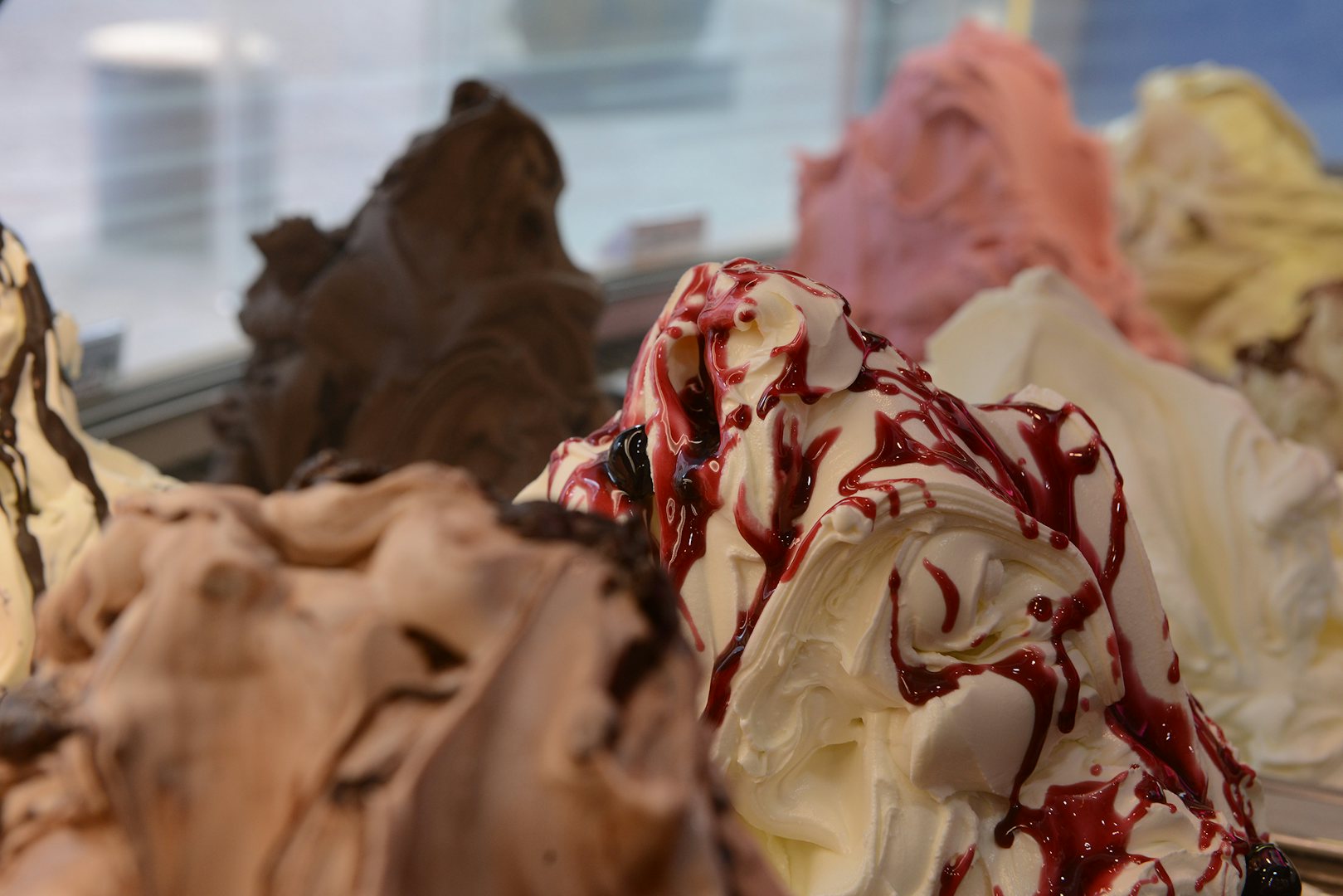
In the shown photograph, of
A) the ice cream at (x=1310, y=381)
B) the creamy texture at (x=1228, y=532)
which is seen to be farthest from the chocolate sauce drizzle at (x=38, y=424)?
the ice cream at (x=1310, y=381)

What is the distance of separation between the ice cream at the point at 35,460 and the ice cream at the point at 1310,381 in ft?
4.06

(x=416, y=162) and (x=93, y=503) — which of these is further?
(x=416, y=162)

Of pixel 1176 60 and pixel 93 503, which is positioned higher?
pixel 1176 60

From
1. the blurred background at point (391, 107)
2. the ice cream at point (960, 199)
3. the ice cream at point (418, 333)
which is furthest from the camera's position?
the blurred background at point (391, 107)

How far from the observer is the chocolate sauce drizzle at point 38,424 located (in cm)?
89

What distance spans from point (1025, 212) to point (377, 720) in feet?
5.46

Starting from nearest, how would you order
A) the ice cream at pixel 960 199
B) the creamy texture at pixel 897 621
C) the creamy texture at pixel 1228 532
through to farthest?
the creamy texture at pixel 897 621
the creamy texture at pixel 1228 532
the ice cream at pixel 960 199

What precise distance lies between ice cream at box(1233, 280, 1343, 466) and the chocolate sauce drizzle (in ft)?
4.12

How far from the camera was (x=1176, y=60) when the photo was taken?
12.1ft

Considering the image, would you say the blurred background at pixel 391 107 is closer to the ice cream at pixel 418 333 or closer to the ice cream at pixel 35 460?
the ice cream at pixel 418 333

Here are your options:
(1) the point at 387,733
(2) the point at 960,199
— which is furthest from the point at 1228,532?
(2) the point at 960,199

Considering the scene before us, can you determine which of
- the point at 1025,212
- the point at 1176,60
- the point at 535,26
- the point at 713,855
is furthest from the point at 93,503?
the point at 1176,60

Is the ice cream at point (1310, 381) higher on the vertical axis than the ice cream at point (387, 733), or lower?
lower

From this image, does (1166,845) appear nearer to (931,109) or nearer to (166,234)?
(931,109)
